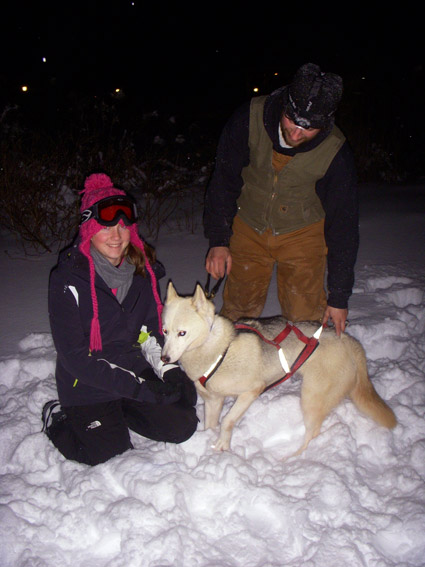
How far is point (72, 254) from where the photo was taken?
2193 mm

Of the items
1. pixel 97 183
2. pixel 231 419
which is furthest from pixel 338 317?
pixel 97 183

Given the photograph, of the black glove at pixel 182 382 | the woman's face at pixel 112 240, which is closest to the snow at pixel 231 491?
the black glove at pixel 182 382

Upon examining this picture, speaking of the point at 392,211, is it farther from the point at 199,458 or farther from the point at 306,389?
the point at 199,458

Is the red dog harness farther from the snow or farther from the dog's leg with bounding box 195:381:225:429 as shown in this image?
the snow

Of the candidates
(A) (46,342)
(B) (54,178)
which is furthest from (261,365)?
(B) (54,178)

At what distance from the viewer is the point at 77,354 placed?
7.35 ft

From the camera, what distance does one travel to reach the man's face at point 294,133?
2.29m

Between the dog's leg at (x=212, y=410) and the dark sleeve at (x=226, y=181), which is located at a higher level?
the dark sleeve at (x=226, y=181)

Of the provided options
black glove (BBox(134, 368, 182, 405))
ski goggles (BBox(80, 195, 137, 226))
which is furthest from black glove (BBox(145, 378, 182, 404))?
ski goggles (BBox(80, 195, 137, 226))

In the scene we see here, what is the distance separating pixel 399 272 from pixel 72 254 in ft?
13.0

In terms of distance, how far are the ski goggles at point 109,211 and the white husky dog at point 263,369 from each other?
0.50 m

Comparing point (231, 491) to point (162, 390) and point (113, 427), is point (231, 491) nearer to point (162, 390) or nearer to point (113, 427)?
point (162, 390)

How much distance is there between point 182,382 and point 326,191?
162 centimetres

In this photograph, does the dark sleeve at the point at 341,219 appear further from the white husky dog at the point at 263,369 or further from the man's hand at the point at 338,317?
the white husky dog at the point at 263,369
